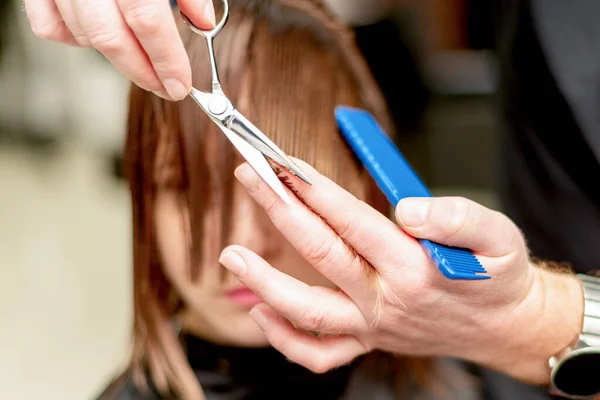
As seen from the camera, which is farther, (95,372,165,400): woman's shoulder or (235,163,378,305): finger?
(95,372,165,400): woman's shoulder

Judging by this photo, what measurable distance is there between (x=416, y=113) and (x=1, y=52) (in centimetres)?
202

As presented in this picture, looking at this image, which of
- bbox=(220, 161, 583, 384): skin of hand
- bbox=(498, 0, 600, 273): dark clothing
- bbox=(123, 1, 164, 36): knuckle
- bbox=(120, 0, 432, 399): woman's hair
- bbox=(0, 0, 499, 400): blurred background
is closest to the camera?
bbox=(123, 1, 164, 36): knuckle

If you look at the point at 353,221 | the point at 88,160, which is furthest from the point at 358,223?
the point at 88,160

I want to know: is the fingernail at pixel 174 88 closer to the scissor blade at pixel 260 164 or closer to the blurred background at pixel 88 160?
the scissor blade at pixel 260 164

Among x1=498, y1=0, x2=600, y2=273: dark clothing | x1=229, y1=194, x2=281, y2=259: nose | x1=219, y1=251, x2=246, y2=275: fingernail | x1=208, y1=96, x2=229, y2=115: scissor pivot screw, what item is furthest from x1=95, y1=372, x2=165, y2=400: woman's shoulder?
x1=498, y1=0, x2=600, y2=273: dark clothing

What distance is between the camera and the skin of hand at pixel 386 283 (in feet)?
1.87

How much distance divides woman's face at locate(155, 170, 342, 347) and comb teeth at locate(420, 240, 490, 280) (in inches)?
10.8

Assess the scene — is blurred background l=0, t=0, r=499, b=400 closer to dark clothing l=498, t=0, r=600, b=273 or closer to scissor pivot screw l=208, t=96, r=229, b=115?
dark clothing l=498, t=0, r=600, b=273

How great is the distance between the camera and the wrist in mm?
664

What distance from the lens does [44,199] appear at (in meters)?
2.47

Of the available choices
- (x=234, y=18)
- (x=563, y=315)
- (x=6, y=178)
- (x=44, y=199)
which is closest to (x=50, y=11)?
(x=234, y=18)

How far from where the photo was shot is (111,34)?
48 centimetres

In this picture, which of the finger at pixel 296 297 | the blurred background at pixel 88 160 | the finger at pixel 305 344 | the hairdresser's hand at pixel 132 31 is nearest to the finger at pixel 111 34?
the hairdresser's hand at pixel 132 31

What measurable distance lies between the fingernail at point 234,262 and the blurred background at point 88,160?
109cm
